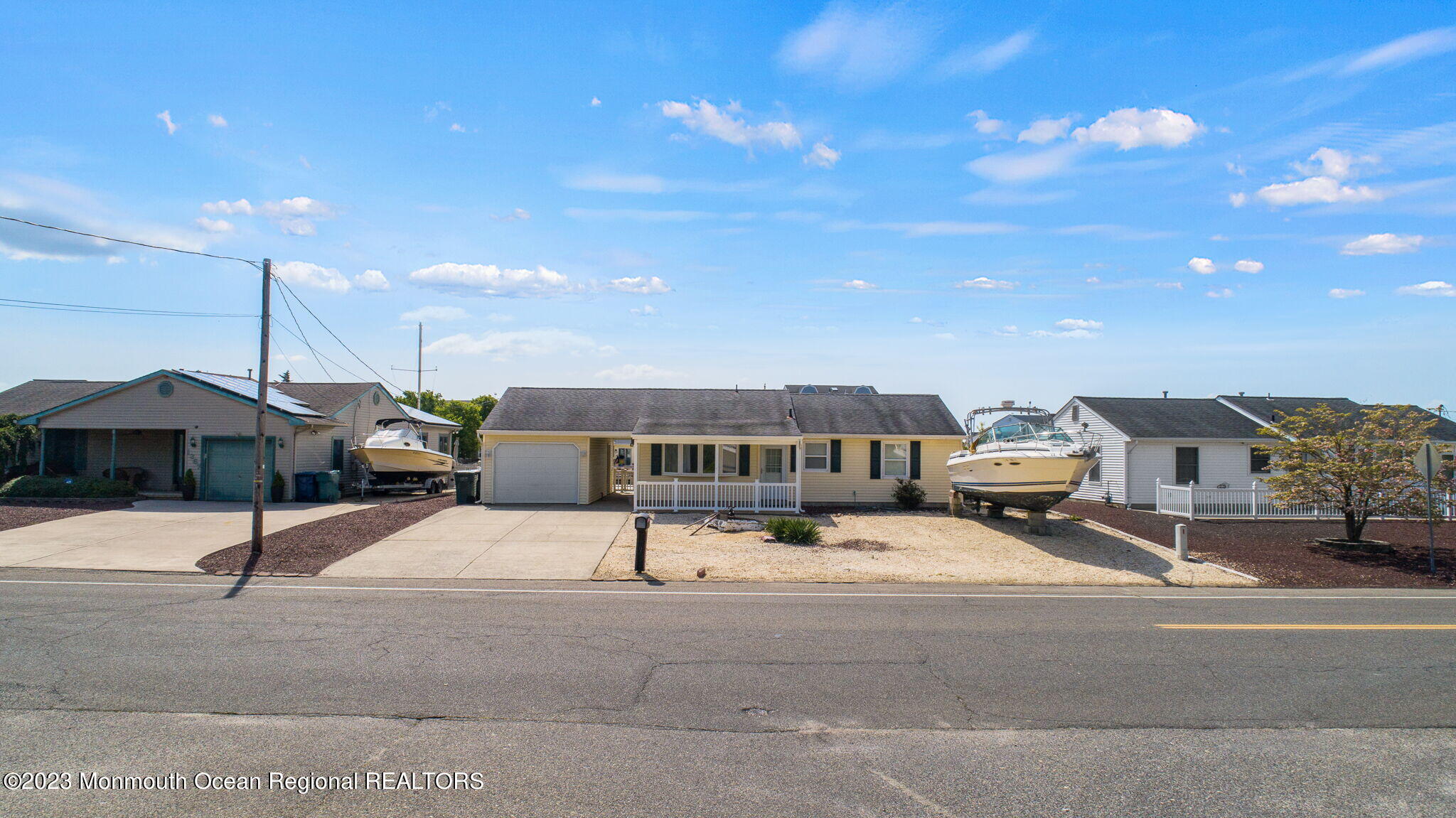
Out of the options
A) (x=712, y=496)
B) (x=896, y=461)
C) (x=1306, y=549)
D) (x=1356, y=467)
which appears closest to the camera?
(x=1356, y=467)

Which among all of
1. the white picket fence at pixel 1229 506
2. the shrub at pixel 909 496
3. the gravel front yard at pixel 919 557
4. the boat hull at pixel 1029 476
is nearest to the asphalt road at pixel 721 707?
the gravel front yard at pixel 919 557

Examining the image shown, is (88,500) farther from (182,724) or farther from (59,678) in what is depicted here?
(182,724)

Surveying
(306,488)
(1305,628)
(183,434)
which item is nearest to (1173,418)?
(1305,628)

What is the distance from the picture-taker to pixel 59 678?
7.07 m

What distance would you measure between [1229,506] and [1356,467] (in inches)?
251

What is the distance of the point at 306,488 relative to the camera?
80.8ft

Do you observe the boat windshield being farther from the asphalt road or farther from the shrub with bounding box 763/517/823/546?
the asphalt road

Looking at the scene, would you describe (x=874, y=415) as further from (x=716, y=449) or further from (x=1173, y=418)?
(x=1173, y=418)

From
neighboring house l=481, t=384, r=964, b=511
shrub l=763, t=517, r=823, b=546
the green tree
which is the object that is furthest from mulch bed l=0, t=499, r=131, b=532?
shrub l=763, t=517, r=823, b=546

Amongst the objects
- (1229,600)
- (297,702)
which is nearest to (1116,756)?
(297,702)

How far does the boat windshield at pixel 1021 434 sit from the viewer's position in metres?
19.7

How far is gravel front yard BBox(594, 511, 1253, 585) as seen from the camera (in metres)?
14.2

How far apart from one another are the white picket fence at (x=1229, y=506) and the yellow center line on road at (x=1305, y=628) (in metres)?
12.8

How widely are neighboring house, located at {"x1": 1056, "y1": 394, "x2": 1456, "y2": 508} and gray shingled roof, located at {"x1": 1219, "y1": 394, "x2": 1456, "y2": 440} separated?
117 mm
